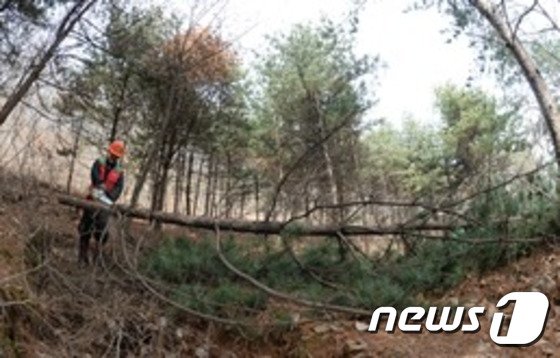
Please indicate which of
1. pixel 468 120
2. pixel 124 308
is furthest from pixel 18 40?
pixel 468 120

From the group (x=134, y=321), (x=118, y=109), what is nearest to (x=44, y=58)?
(x=118, y=109)

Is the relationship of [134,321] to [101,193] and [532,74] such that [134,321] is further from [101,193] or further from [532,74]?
[532,74]

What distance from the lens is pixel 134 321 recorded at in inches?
249

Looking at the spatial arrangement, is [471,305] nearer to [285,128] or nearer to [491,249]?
[491,249]

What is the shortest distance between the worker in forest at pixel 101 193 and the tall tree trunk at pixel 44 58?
2.56m

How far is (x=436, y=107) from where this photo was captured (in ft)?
94.6

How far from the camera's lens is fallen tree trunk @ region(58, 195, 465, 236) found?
7531 mm

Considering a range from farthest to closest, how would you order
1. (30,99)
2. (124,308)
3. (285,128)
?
(285,128) → (30,99) → (124,308)

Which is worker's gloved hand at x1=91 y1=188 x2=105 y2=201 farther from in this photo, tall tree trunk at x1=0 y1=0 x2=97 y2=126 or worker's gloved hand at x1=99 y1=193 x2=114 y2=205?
tall tree trunk at x1=0 y1=0 x2=97 y2=126

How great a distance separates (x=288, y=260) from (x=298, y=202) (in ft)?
2.94

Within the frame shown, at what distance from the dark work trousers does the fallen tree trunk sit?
0.34 feet

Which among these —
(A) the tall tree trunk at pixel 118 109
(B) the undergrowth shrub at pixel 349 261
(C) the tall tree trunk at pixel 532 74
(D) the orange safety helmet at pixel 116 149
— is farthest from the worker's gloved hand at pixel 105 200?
(A) the tall tree trunk at pixel 118 109

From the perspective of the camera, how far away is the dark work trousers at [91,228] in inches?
301

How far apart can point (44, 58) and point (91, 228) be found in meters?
4.87
